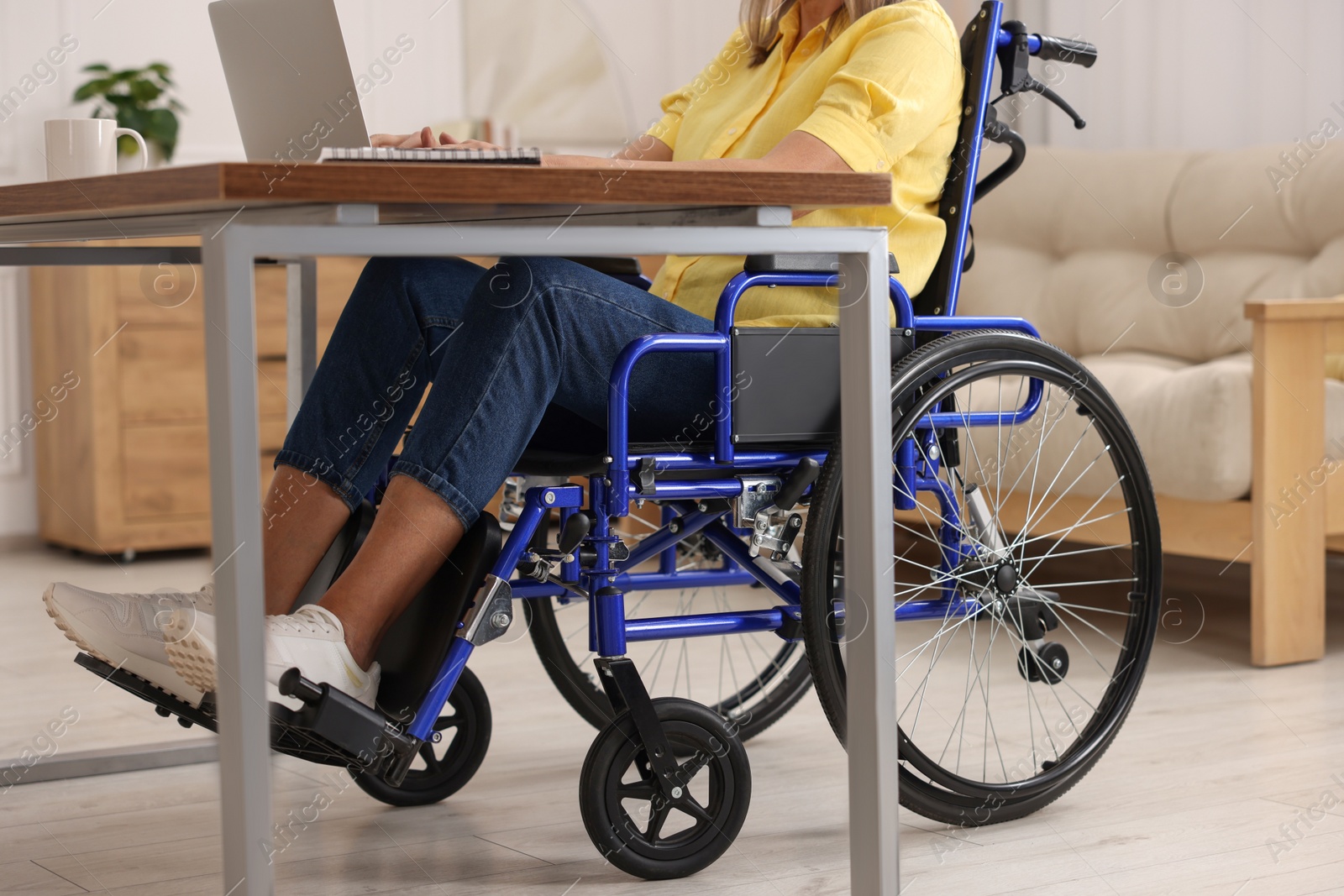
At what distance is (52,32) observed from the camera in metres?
3.42

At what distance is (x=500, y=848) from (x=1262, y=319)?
1.37 m

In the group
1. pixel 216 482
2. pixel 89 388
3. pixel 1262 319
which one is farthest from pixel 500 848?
pixel 89 388

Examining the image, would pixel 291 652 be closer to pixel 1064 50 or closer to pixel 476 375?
pixel 476 375

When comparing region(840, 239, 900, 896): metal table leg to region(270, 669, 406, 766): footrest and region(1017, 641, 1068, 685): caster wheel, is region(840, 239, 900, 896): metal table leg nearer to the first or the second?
region(270, 669, 406, 766): footrest

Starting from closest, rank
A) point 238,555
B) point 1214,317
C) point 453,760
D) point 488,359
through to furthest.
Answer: point 238,555 → point 488,359 → point 453,760 → point 1214,317

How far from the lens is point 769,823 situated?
1.38 m

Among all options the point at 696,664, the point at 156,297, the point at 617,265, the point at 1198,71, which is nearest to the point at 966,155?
the point at 617,265

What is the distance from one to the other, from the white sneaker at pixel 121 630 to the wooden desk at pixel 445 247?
261 mm

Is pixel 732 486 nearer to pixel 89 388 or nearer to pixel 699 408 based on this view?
pixel 699 408

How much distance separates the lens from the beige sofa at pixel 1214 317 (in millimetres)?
2049

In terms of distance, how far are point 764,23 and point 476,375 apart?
724mm

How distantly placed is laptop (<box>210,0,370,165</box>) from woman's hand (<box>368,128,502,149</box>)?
1.5 inches

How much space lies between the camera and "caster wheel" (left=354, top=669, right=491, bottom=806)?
1.43 metres

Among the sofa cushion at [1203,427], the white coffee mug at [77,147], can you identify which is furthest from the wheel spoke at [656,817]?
the sofa cushion at [1203,427]
